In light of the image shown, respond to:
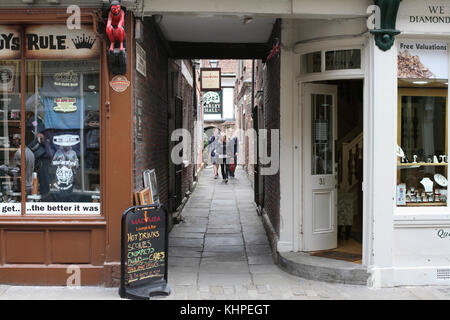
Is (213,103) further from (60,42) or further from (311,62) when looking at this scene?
(60,42)

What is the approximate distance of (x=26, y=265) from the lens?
216 inches

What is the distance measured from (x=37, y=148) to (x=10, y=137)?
391mm

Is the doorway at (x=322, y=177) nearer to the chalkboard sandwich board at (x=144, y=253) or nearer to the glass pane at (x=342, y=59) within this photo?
the glass pane at (x=342, y=59)

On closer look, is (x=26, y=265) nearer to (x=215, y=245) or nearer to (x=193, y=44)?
(x=215, y=245)

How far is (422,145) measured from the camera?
585cm

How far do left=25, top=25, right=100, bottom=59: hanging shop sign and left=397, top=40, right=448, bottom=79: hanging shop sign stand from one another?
13.0 ft

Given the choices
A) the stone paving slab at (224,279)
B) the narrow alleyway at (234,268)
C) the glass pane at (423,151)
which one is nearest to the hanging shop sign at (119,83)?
the narrow alleyway at (234,268)

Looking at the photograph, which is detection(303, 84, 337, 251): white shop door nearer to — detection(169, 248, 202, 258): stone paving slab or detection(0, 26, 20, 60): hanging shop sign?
detection(169, 248, 202, 258): stone paving slab

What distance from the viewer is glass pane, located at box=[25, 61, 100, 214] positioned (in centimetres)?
559

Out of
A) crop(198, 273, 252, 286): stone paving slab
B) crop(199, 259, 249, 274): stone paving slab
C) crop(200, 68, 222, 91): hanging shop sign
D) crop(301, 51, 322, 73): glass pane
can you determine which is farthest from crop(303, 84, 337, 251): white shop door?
crop(200, 68, 222, 91): hanging shop sign

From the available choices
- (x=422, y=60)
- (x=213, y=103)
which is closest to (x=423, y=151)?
(x=422, y=60)

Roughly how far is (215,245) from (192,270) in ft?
5.04

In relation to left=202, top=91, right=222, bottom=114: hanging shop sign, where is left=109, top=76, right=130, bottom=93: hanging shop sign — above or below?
below

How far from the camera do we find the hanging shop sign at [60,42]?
548 cm
